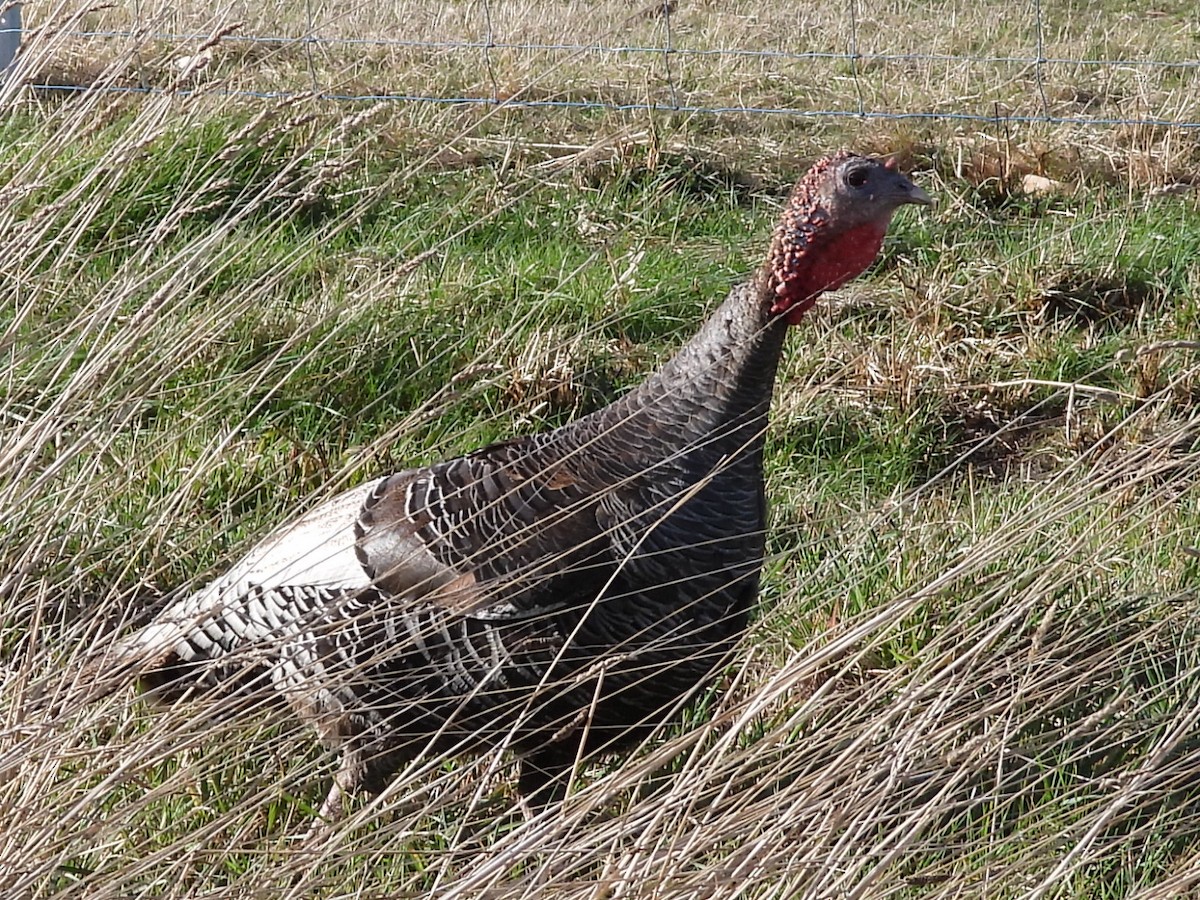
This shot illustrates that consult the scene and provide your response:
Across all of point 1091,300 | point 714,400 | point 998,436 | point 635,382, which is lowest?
point 998,436

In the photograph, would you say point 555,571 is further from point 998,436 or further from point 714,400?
point 998,436

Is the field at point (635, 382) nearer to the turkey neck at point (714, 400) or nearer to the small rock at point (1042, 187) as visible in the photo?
the small rock at point (1042, 187)

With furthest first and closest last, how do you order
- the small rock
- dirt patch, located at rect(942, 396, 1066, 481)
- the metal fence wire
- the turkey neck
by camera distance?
1. the metal fence wire
2. the small rock
3. dirt patch, located at rect(942, 396, 1066, 481)
4. the turkey neck

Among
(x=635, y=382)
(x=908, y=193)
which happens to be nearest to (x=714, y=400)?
(x=908, y=193)

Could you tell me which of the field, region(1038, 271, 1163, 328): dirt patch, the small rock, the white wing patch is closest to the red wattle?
the field

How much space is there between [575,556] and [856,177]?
1.04 m

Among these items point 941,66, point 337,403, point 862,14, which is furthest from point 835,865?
point 862,14

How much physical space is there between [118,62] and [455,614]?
104 cm

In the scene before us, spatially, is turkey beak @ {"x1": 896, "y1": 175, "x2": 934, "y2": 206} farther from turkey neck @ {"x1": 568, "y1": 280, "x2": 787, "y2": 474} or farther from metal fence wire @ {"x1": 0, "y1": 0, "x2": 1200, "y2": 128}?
metal fence wire @ {"x1": 0, "y1": 0, "x2": 1200, "y2": 128}

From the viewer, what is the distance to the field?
6.70 feet

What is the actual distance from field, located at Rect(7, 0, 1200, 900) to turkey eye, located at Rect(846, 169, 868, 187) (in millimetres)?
608

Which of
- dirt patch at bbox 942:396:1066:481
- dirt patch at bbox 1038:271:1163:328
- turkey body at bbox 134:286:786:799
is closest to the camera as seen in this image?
turkey body at bbox 134:286:786:799

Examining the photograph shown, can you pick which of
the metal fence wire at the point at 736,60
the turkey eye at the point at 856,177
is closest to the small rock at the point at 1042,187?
the metal fence wire at the point at 736,60

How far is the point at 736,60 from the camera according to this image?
684 centimetres
